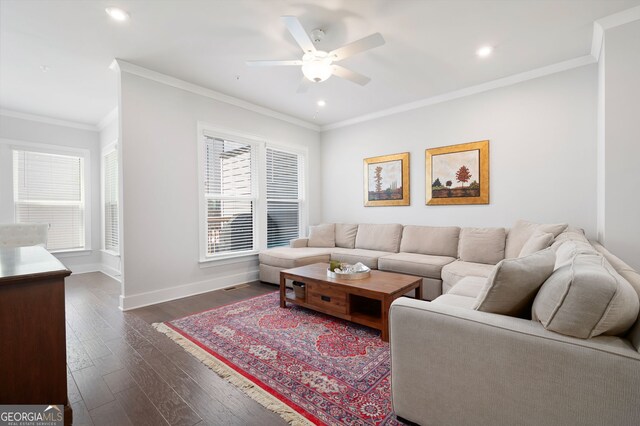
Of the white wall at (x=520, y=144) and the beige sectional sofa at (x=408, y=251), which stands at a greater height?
the white wall at (x=520, y=144)

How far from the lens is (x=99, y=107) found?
4.62 m

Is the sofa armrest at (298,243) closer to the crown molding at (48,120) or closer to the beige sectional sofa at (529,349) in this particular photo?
the beige sectional sofa at (529,349)

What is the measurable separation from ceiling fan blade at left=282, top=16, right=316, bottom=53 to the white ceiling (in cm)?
31

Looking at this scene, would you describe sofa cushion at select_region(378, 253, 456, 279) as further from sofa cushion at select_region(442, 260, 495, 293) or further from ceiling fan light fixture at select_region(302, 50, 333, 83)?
ceiling fan light fixture at select_region(302, 50, 333, 83)

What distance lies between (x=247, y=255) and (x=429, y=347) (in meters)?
3.54

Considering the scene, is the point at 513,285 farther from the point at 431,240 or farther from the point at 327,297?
the point at 431,240

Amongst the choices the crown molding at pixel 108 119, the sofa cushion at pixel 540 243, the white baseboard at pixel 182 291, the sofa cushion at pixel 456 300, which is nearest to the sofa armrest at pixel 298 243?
the white baseboard at pixel 182 291

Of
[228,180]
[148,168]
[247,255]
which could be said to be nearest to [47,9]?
[148,168]

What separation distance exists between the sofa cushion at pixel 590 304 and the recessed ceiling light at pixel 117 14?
136 inches

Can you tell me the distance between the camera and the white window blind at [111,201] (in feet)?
16.6

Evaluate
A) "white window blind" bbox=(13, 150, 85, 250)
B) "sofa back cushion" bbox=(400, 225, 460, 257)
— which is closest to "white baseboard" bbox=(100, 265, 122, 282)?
"white window blind" bbox=(13, 150, 85, 250)

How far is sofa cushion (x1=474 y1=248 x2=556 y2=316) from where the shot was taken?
1274mm

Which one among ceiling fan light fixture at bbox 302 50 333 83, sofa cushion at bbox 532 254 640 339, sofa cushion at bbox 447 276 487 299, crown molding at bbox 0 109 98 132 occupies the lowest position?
sofa cushion at bbox 447 276 487 299

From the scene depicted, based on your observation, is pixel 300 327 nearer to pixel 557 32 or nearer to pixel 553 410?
pixel 553 410
